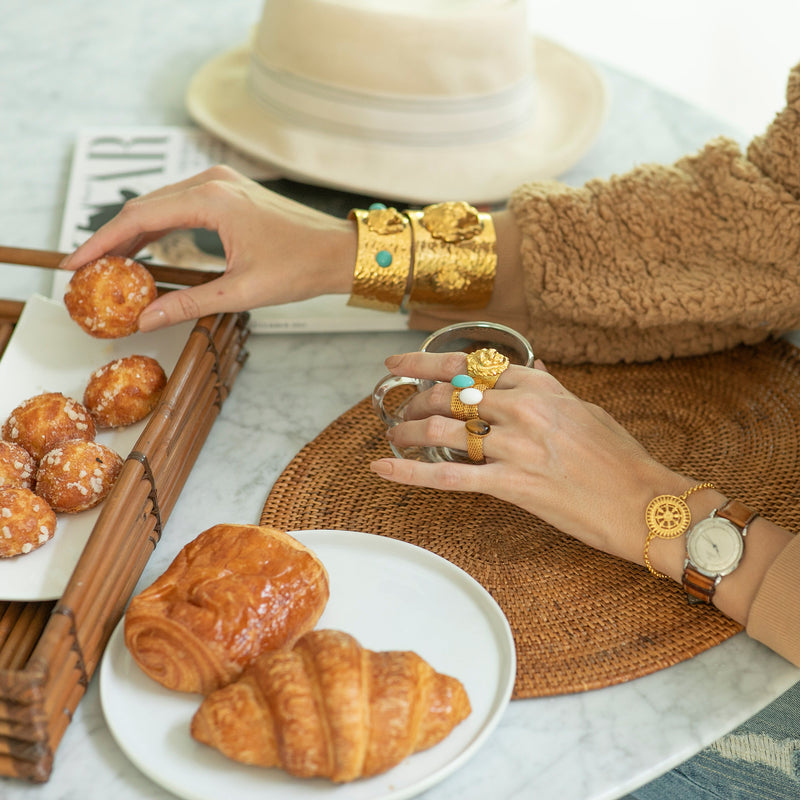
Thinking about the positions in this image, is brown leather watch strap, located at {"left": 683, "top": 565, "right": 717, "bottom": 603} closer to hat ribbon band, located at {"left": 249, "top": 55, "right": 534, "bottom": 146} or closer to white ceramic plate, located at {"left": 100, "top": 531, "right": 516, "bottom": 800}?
white ceramic plate, located at {"left": 100, "top": 531, "right": 516, "bottom": 800}

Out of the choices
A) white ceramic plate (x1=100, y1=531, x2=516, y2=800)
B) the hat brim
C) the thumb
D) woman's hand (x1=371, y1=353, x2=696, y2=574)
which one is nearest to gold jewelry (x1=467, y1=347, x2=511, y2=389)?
woman's hand (x1=371, y1=353, x2=696, y2=574)

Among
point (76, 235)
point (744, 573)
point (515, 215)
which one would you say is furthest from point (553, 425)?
point (76, 235)

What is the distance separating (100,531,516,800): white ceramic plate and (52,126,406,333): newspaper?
38cm

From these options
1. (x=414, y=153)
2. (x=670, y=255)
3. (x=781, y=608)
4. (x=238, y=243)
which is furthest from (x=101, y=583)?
(x=414, y=153)

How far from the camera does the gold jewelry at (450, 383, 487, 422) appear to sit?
786mm

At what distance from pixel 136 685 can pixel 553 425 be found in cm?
39

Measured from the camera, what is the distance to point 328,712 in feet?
1.86

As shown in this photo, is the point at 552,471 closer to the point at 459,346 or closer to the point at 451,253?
the point at 459,346

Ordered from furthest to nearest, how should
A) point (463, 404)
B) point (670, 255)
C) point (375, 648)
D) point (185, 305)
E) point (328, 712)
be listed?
point (670, 255), point (185, 305), point (463, 404), point (375, 648), point (328, 712)

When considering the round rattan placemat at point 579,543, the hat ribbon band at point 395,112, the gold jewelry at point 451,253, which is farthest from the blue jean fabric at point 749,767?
the hat ribbon band at point 395,112

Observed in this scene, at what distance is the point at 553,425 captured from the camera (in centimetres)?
78

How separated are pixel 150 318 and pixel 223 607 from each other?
361 mm

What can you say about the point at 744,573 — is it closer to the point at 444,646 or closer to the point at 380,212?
the point at 444,646

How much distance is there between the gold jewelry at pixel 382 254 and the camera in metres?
0.99
